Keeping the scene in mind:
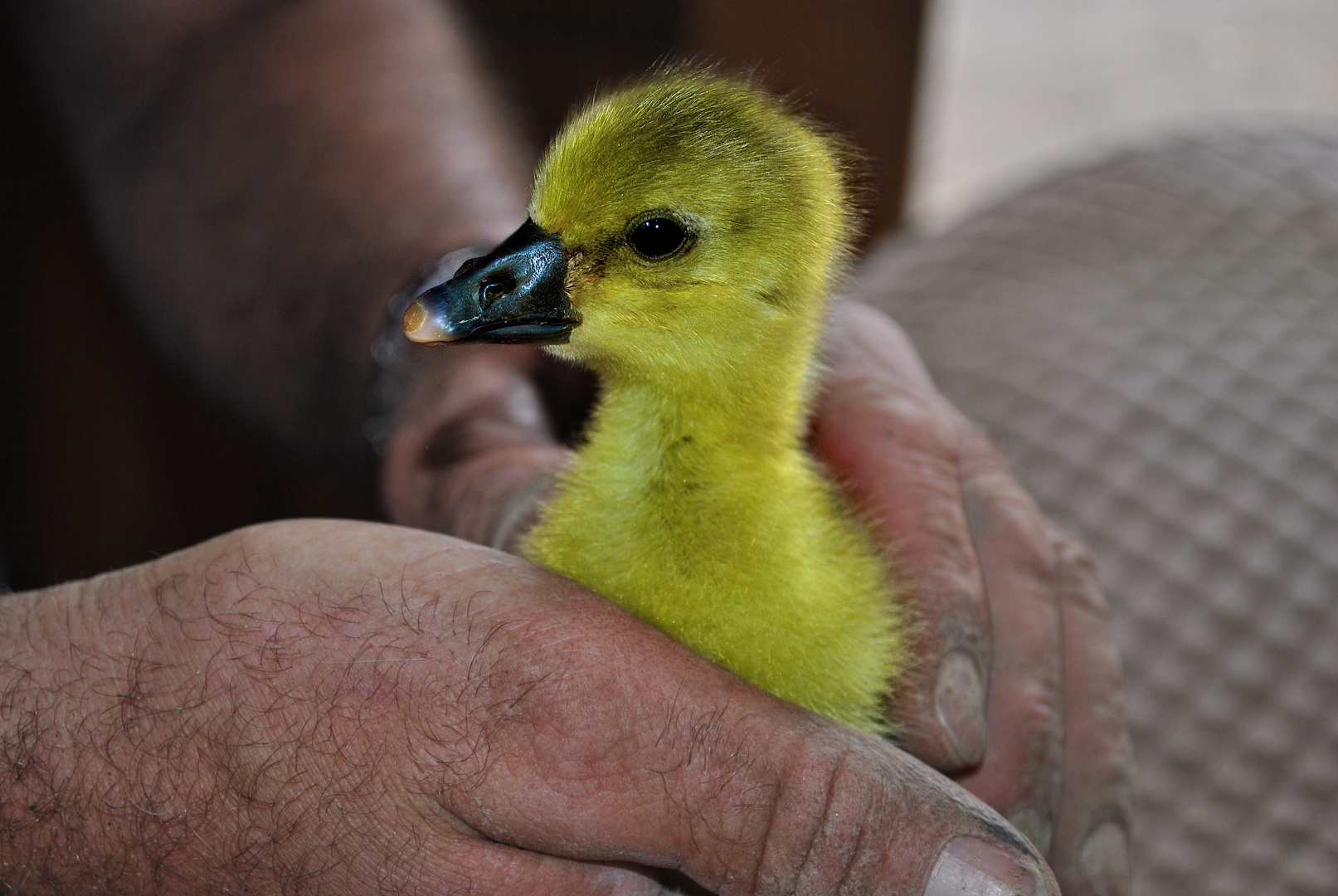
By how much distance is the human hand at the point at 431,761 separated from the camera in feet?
2.20

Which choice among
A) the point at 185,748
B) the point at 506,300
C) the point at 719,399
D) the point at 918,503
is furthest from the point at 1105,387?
the point at 185,748

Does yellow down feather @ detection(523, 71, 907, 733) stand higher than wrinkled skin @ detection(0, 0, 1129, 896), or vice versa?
yellow down feather @ detection(523, 71, 907, 733)

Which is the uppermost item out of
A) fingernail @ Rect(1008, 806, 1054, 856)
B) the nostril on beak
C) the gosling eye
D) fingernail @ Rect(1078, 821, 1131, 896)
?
the gosling eye

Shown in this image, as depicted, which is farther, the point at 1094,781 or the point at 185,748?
the point at 1094,781

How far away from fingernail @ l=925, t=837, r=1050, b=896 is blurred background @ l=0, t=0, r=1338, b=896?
0.47m

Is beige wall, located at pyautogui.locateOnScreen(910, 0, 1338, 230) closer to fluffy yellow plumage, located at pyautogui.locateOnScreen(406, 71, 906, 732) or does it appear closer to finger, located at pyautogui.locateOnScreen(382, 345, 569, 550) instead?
finger, located at pyautogui.locateOnScreen(382, 345, 569, 550)

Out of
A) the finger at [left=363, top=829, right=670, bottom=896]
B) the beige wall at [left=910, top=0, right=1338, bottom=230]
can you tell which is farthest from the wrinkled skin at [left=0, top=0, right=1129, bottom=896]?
the beige wall at [left=910, top=0, right=1338, bottom=230]

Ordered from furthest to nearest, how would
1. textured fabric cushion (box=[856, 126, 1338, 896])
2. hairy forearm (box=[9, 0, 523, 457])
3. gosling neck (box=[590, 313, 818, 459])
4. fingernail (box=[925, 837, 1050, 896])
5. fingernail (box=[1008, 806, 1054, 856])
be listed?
hairy forearm (box=[9, 0, 523, 457])
textured fabric cushion (box=[856, 126, 1338, 896])
fingernail (box=[1008, 806, 1054, 856])
gosling neck (box=[590, 313, 818, 459])
fingernail (box=[925, 837, 1050, 896])

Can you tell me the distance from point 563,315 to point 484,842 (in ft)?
1.01

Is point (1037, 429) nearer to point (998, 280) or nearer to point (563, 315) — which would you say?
point (998, 280)

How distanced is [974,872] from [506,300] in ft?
1.36

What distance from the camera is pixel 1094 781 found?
0.89 meters

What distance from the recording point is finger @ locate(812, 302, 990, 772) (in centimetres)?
83

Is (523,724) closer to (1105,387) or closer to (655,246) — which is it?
(655,246)
